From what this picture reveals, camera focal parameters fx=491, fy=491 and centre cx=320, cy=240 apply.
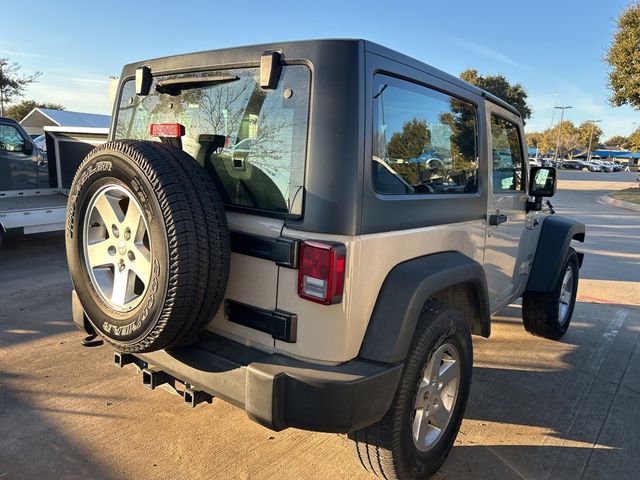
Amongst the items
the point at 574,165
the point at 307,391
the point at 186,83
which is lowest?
the point at 307,391

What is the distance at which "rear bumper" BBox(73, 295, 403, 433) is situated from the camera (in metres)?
1.92

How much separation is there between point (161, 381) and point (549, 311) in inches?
130

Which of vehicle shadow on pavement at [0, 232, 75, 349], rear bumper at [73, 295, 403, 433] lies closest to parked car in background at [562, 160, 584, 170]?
vehicle shadow on pavement at [0, 232, 75, 349]

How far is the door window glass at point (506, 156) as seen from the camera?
328 centimetres

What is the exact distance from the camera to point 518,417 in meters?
3.15

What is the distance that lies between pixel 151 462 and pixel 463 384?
1.70 m

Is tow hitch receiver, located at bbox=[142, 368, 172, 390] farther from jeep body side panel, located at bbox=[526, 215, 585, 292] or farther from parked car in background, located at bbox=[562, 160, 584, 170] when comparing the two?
parked car in background, located at bbox=[562, 160, 584, 170]

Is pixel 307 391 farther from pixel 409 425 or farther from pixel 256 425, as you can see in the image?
pixel 256 425

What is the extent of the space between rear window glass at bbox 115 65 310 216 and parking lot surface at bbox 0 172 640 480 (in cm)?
140

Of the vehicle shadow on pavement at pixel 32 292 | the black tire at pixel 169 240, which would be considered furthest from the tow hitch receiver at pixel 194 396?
the vehicle shadow on pavement at pixel 32 292

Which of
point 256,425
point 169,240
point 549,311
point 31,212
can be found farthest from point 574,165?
point 169,240

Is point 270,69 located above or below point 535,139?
below

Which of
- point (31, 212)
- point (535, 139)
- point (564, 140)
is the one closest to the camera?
point (31, 212)

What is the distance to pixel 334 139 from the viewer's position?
78.0 inches
